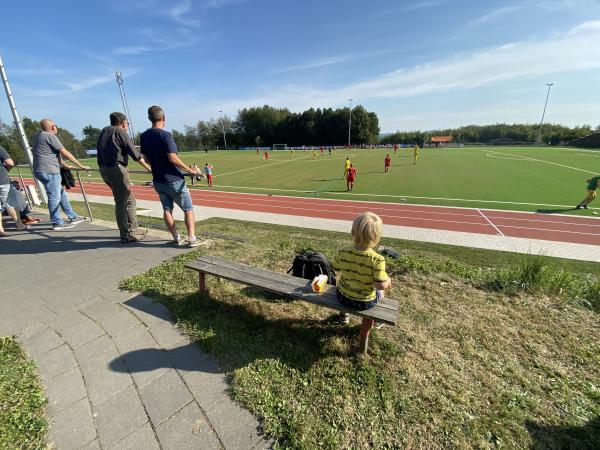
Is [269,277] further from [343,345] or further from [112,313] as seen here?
[112,313]

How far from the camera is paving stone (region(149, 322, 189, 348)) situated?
2561mm

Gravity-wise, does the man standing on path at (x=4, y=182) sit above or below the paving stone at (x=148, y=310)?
above

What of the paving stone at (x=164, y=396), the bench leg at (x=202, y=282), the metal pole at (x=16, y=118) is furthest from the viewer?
the metal pole at (x=16, y=118)

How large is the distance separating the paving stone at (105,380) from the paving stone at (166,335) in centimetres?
35

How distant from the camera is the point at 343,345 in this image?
2596 mm

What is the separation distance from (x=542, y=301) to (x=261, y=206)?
32.2 feet

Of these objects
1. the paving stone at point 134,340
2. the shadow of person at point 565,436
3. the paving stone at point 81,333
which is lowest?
the shadow of person at point 565,436

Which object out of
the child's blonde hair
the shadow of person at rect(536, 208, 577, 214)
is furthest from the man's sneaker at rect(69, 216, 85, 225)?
the shadow of person at rect(536, 208, 577, 214)

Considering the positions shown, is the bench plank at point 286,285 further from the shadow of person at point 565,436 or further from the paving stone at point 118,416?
the paving stone at point 118,416

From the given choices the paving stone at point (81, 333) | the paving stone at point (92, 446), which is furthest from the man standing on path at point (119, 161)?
the paving stone at point (92, 446)

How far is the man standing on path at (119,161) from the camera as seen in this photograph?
4.41 meters

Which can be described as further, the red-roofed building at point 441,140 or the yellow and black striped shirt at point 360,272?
the red-roofed building at point 441,140

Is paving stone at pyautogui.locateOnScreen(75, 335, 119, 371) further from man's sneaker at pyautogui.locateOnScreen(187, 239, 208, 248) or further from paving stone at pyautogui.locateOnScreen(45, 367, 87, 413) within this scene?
man's sneaker at pyautogui.locateOnScreen(187, 239, 208, 248)

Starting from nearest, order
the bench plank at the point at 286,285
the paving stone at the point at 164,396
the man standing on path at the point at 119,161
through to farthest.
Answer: the paving stone at the point at 164,396 < the bench plank at the point at 286,285 < the man standing on path at the point at 119,161
